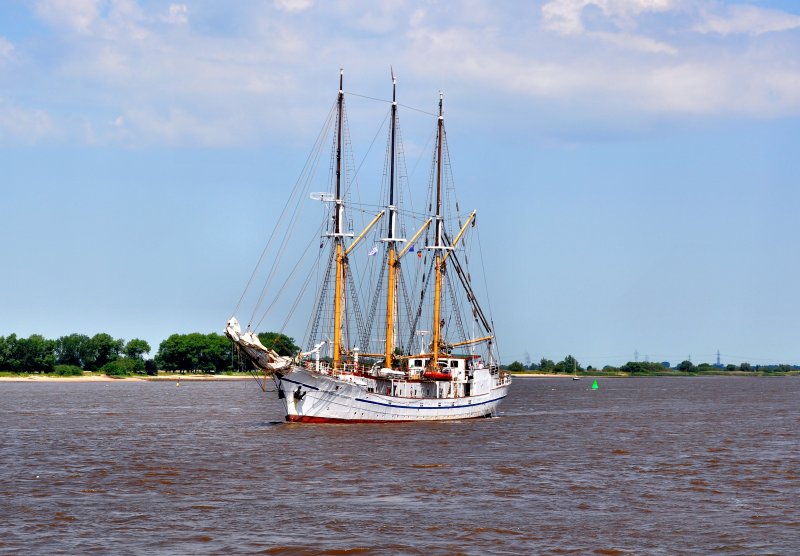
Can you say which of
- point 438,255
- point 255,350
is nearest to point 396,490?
point 255,350

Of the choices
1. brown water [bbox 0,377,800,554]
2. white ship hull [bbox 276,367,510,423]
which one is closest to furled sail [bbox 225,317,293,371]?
white ship hull [bbox 276,367,510,423]

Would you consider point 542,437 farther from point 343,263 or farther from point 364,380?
point 343,263

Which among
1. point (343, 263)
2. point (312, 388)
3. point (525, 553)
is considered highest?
point (343, 263)

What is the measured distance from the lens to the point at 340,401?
79938mm

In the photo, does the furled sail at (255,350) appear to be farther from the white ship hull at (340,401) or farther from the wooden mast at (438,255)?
the wooden mast at (438,255)

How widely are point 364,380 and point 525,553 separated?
4966 cm

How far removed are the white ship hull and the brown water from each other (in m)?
1.49

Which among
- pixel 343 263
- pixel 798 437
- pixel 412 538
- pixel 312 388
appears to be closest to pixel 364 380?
pixel 312 388

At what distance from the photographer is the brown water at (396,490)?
34.8m

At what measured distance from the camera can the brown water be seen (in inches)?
1368

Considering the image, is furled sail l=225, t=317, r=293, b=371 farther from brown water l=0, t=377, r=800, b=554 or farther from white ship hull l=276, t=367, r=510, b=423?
brown water l=0, t=377, r=800, b=554

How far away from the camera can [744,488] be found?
156 feet

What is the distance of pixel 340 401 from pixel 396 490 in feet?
112

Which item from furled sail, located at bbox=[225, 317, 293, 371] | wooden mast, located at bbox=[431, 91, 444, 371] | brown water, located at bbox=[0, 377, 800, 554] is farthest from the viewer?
wooden mast, located at bbox=[431, 91, 444, 371]
